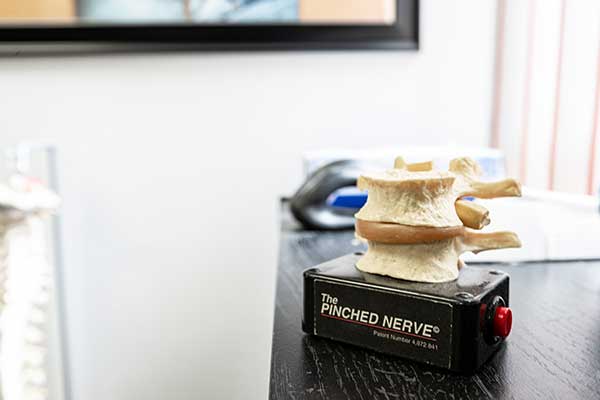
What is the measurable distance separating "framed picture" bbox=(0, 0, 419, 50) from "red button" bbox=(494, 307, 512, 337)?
93cm

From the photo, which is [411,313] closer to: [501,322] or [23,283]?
[501,322]

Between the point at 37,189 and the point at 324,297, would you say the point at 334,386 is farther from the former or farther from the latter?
the point at 37,189

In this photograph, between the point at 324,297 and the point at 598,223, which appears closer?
the point at 324,297

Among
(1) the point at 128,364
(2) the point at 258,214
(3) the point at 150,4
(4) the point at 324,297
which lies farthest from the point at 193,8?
(4) the point at 324,297

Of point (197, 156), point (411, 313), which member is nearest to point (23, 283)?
point (197, 156)

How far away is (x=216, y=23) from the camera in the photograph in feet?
4.17

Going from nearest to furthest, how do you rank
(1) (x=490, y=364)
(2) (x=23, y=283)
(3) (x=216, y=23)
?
(1) (x=490, y=364)
(2) (x=23, y=283)
(3) (x=216, y=23)

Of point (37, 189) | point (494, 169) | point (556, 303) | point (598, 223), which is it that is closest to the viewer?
point (556, 303)

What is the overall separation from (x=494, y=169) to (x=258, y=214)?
532mm

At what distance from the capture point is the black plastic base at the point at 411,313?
419 millimetres

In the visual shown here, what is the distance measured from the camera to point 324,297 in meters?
0.49

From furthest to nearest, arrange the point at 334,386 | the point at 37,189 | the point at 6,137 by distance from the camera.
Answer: the point at 6,137 → the point at 37,189 → the point at 334,386

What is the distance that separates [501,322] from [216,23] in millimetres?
1020

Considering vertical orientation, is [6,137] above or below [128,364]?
above
